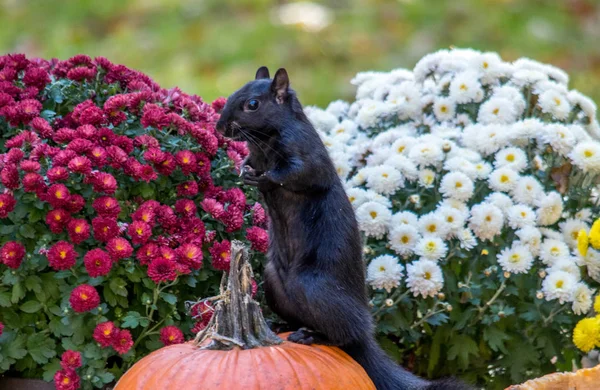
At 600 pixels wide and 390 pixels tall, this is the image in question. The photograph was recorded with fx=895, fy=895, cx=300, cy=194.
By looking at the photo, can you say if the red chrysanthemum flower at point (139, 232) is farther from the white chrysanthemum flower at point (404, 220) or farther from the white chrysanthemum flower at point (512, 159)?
the white chrysanthemum flower at point (512, 159)

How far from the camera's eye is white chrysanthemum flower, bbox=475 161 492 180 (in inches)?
145

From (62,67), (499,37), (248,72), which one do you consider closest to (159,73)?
(248,72)

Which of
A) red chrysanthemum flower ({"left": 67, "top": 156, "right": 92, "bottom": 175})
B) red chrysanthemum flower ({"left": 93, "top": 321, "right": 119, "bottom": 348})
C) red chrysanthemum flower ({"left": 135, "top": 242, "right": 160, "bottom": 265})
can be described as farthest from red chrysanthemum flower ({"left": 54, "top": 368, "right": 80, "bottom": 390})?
red chrysanthemum flower ({"left": 67, "top": 156, "right": 92, "bottom": 175})

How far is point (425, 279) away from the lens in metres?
3.46

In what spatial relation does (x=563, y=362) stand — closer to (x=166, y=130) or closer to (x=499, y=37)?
(x=166, y=130)

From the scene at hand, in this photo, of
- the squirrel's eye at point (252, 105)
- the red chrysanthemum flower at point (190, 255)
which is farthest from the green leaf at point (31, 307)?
the squirrel's eye at point (252, 105)

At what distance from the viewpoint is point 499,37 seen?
727cm

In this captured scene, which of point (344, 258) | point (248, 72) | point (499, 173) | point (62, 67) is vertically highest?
point (248, 72)

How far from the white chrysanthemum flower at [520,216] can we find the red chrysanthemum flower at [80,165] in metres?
1.71

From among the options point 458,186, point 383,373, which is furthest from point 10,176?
point 458,186

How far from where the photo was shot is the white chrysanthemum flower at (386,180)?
12.0ft

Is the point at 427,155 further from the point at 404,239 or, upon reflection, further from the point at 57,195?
the point at 57,195

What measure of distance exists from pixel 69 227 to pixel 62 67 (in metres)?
0.85

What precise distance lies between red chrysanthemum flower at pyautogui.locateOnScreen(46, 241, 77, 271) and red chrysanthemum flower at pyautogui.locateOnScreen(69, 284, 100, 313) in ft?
0.28
